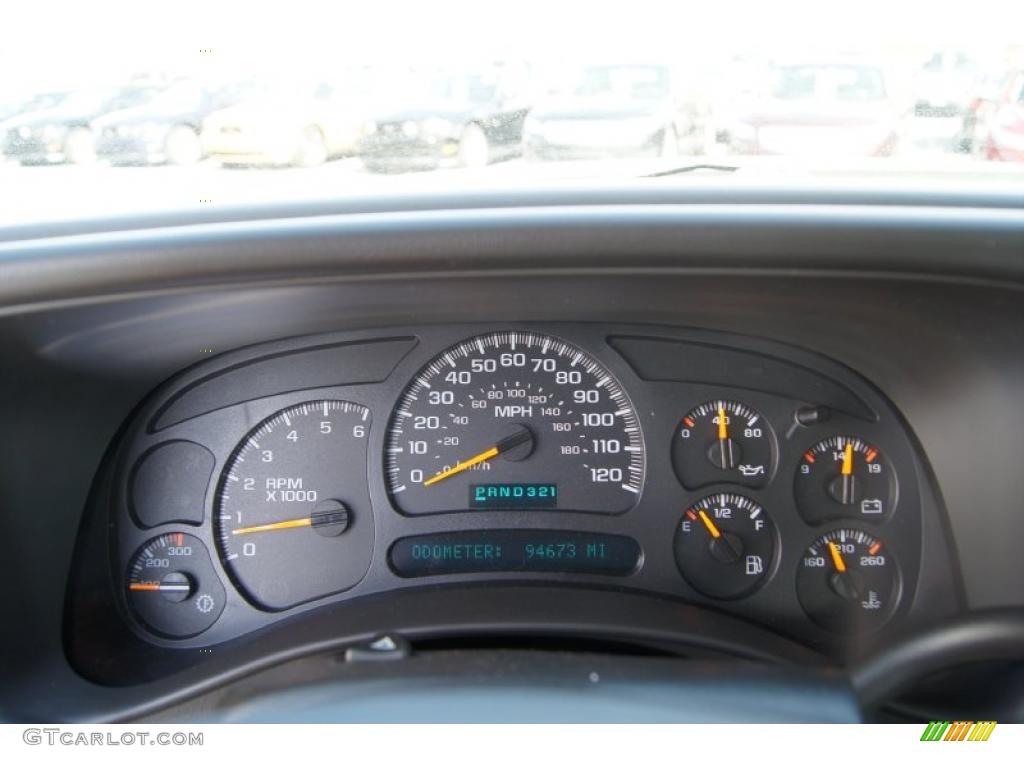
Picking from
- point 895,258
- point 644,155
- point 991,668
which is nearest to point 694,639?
point 991,668

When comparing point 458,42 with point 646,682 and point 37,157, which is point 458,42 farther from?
point 646,682

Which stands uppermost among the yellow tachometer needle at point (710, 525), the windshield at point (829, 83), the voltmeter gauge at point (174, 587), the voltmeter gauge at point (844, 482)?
the windshield at point (829, 83)

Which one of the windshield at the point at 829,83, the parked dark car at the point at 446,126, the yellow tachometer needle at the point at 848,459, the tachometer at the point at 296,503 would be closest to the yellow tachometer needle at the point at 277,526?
the tachometer at the point at 296,503

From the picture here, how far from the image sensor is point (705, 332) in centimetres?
284

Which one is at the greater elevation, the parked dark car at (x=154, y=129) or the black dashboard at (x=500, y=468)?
the parked dark car at (x=154, y=129)

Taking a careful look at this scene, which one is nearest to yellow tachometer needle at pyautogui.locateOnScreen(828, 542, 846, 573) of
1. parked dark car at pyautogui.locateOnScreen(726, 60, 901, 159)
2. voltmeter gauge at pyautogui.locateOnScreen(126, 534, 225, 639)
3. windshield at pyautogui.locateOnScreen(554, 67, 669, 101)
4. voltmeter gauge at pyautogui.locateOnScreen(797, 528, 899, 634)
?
voltmeter gauge at pyautogui.locateOnScreen(797, 528, 899, 634)

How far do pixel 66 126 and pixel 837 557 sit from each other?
7.50 ft

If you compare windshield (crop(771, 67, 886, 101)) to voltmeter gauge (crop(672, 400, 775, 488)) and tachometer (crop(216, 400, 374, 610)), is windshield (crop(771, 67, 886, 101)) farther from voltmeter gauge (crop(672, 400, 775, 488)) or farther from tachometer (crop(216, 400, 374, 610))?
tachometer (crop(216, 400, 374, 610))

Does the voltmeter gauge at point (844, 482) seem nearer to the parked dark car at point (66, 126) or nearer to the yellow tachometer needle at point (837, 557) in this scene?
the yellow tachometer needle at point (837, 557)

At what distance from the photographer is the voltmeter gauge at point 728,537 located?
286 cm

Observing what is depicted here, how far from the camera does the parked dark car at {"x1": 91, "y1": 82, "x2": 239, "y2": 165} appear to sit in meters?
2.62

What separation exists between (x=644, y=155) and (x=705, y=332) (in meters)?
0.51

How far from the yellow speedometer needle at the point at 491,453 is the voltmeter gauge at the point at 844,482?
75cm

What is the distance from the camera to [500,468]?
2914mm
